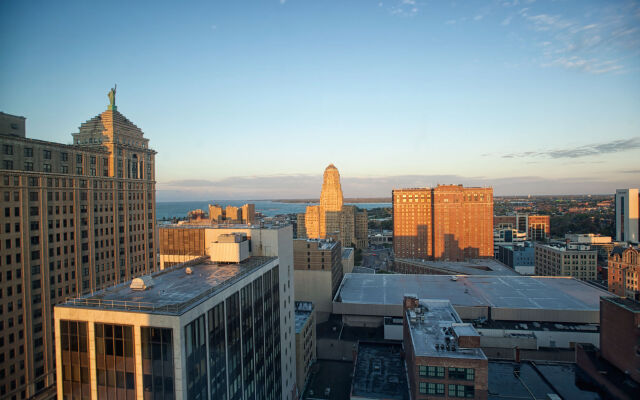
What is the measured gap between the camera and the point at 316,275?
75438 millimetres

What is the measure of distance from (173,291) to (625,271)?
318 ft

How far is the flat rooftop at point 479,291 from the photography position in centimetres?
6650

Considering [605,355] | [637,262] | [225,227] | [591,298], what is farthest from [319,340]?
[637,262]

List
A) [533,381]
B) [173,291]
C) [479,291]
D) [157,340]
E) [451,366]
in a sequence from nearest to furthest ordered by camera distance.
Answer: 1. [157,340]
2. [173,291]
3. [451,366]
4. [533,381]
5. [479,291]

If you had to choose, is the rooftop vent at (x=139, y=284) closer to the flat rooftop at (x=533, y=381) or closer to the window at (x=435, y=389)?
the window at (x=435, y=389)

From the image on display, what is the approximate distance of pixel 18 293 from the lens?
136ft

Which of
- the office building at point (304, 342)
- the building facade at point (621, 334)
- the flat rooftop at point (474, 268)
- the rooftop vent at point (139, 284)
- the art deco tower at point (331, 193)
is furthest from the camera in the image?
the art deco tower at point (331, 193)

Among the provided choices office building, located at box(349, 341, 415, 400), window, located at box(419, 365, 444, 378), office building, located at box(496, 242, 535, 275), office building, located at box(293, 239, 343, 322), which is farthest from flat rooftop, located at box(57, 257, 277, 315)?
A: office building, located at box(496, 242, 535, 275)

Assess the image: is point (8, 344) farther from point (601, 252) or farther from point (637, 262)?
point (601, 252)

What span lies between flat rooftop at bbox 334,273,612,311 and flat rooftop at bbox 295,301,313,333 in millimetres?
12745

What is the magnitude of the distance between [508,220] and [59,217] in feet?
642

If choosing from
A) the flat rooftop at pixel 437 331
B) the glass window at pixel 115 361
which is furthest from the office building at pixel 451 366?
the glass window at pixel 115 361

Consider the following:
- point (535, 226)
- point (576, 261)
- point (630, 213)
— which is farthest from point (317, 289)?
point (535, 226)

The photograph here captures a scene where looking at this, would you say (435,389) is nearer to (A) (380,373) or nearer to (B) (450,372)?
(B) (450,372)
